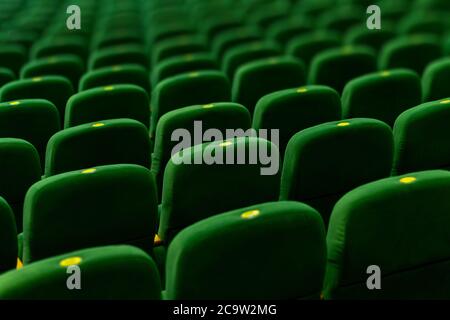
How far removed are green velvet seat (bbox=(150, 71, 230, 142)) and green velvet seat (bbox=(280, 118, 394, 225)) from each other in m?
1.15

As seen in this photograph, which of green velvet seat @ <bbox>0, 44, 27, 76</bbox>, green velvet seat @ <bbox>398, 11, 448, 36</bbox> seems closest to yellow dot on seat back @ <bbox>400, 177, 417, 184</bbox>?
green velvet seat @ <bbox>398, 11, 448, 36</bbox>

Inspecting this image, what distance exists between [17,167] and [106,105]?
0.78m

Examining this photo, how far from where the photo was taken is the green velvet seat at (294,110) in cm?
244

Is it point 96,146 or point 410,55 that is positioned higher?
point 410,55

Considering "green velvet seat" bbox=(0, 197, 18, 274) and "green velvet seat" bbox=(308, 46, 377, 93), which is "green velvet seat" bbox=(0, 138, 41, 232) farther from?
"green velvet seat" bbox=(308, 46, 377, 93)

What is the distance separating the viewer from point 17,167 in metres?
2.05

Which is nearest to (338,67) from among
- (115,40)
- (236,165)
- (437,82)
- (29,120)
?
(437,82)

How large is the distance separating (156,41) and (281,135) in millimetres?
2930

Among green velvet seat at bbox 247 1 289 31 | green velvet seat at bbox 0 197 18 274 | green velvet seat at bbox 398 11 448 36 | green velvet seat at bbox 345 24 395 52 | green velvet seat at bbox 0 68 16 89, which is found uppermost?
green velvet seat at bbox 247 1 289 31

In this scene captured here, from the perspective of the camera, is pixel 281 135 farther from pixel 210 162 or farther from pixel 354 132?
pixel 210 162

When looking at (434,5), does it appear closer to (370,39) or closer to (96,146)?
(370,39)

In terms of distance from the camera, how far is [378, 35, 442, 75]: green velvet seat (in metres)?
3.80

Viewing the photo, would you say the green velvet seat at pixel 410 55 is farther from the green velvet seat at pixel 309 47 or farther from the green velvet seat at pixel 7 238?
the green velvet seat at pixel 7 238

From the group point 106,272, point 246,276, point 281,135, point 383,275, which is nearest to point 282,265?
point 246,276
